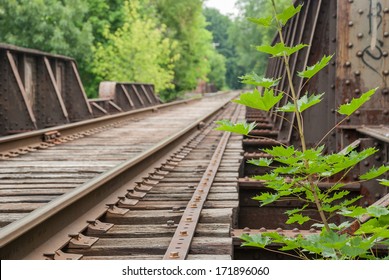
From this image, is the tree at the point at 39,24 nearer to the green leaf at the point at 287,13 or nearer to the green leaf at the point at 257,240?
the green leaf at the point at 287,13

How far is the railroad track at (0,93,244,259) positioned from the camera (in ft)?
11.7

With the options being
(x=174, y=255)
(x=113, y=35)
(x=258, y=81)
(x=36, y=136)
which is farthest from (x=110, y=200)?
(x=113, y=35)

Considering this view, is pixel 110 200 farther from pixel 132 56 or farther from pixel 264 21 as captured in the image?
pixel 132 56

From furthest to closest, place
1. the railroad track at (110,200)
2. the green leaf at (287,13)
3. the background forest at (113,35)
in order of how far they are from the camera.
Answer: the background forest at (113,35), the railroad track at (110,200), the green leaf at (287,13)

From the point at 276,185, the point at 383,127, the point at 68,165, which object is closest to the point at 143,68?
the point at 68,165

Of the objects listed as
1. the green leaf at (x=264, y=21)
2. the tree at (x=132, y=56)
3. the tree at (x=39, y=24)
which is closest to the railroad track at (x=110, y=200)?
the green leaf at (x=264, y=21)

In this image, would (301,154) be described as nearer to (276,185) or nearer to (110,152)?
(276,185)

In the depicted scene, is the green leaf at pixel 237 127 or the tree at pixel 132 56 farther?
the tree at pixel 132 56

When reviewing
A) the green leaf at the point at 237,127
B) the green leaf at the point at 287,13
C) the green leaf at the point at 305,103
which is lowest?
the green leaf at the point at 237,127

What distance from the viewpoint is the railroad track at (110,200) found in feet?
11.7

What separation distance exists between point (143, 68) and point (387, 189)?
29.4 meters

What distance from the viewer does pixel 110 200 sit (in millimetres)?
5035

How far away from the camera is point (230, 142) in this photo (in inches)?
389

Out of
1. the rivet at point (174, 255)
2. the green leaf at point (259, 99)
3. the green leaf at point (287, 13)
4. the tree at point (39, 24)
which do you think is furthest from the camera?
the tree at point (39, 24)
